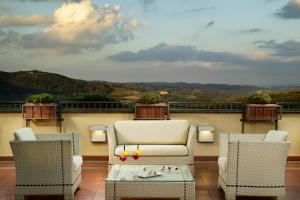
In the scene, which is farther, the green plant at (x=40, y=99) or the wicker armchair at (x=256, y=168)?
the green plant at (x=40, y=99)

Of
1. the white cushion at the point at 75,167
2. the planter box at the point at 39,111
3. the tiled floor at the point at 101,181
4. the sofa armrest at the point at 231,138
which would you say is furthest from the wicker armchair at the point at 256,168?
the planter box at the point at 39,111

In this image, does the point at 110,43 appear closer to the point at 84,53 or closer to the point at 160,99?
the point at 84,53

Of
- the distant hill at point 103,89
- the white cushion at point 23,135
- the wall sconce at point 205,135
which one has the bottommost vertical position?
the wall sconce at point 205,135

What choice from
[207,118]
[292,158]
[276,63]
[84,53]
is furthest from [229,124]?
[84,53]

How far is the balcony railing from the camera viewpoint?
700cm

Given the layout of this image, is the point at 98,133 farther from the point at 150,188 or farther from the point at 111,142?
the point at 150,188

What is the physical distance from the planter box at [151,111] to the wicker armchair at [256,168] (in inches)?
97.3

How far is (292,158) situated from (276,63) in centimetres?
250

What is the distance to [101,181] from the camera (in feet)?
17.9

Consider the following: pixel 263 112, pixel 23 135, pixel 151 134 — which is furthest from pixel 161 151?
pixel 263 112

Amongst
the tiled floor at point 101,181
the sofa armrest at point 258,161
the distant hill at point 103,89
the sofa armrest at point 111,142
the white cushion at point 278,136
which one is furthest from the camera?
the distant hill at point 103,89

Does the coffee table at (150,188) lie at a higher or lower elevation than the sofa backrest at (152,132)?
lower

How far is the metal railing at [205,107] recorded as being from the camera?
23.0 ft

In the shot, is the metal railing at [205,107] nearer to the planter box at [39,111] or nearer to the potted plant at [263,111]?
the potted plant at [263,111]
